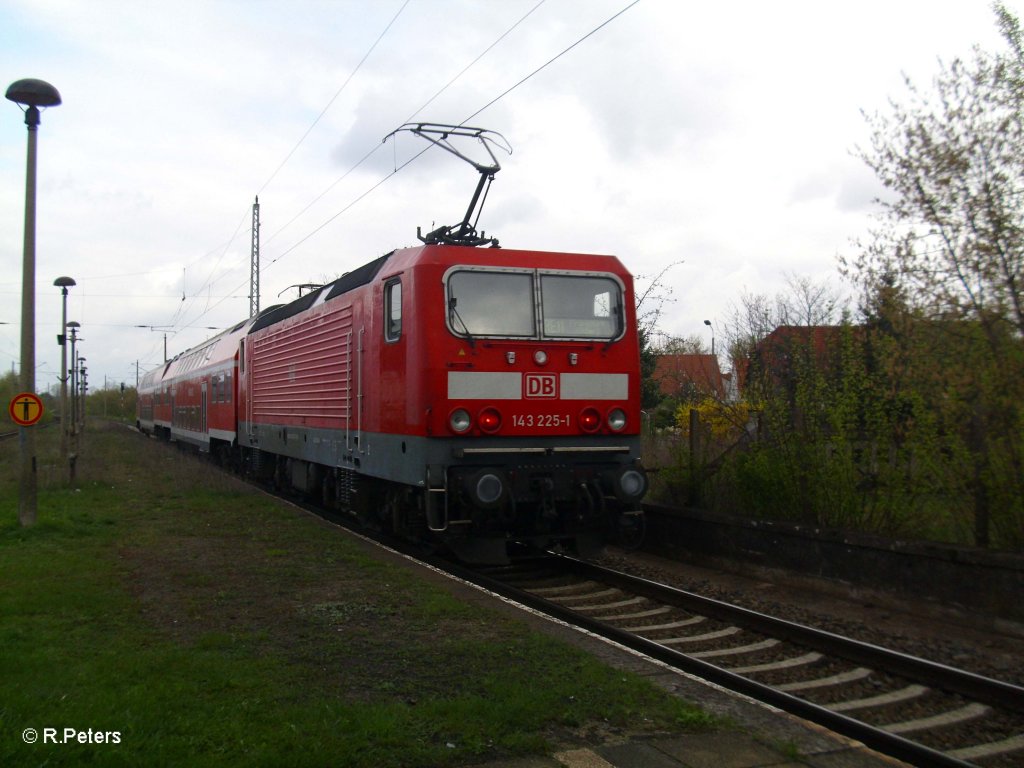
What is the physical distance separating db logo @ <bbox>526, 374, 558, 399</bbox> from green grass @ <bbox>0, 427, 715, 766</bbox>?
2.16 metres

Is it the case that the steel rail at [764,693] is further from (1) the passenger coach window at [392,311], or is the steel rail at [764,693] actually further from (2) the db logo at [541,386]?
(1) the passenger coach window at [392,311]

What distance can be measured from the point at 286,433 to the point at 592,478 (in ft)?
22.8

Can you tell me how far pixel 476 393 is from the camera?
335 inches

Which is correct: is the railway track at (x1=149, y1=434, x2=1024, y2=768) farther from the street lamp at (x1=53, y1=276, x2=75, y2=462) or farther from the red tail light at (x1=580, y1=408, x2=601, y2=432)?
the street lamp at (x1=53, y1=276, x2=75, y2=462)

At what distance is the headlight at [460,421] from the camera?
8.37 metres

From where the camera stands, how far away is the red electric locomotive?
27.7 feet

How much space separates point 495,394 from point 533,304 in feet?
3.58

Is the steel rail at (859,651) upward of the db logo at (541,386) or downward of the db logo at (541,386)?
downward

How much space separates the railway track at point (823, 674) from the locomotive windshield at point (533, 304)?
2584 mm

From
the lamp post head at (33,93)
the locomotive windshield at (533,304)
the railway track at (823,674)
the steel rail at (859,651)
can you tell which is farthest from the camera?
the lamp post head at (33,93)

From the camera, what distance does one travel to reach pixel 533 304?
902 cm

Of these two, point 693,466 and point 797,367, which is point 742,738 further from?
point 693,466

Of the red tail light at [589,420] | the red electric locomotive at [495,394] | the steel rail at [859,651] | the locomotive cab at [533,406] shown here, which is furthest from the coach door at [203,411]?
the steel rail at [859,651]

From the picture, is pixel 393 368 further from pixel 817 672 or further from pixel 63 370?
pixel 63 370
